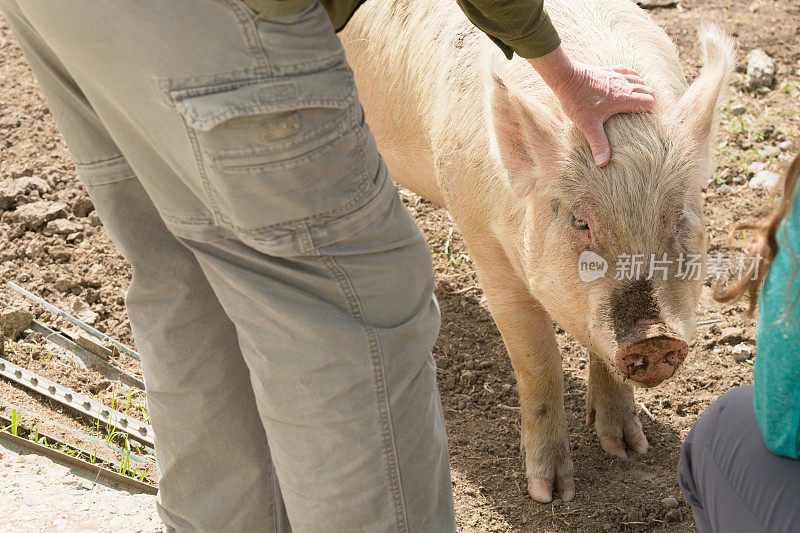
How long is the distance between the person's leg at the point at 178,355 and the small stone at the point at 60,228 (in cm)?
261

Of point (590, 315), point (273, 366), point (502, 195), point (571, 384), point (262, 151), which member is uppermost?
point (262, 151)

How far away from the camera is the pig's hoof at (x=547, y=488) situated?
3.40 meters

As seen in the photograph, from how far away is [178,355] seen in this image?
7.28 feet

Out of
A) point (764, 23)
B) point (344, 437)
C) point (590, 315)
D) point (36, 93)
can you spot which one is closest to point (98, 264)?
point (36, 93)

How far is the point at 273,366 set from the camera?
188 centimetres

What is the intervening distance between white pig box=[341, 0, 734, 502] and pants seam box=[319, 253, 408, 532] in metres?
1.07

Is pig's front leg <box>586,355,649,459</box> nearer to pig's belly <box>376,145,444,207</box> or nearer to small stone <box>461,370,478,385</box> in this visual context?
small stone <box>461,370,478,385</box>

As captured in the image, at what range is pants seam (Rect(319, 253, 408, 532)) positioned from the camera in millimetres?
1824

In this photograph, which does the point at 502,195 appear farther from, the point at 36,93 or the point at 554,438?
the point at 36,93

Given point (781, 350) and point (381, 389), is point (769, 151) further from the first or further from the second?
point (381, 389)

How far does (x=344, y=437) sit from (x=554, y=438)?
5.78ft

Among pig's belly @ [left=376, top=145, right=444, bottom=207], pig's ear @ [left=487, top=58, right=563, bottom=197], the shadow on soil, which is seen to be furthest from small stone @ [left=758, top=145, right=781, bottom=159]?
pig's ear @ [left=487, top=58, right=563, bottom=197]

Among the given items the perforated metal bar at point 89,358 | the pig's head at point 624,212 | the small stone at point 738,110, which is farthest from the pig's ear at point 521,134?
the small stone at point 738,110

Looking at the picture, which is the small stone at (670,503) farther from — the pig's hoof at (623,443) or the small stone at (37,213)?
the small stone at (37,213)
